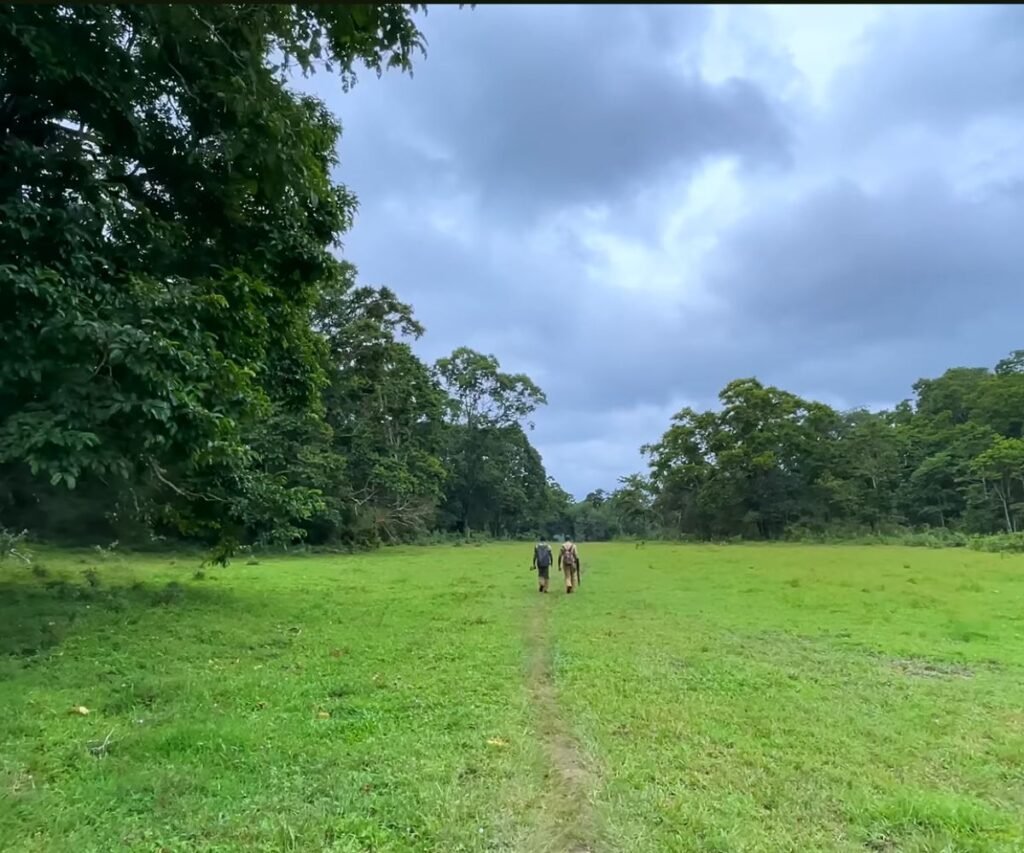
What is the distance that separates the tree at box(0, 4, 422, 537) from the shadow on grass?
2027 millimetres

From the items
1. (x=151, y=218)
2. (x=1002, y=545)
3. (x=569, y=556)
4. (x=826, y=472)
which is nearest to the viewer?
(x=151, y=218)

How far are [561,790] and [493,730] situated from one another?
4.31ft

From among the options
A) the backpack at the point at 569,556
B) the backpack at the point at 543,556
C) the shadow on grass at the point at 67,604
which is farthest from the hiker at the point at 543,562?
the shadow on grass at the point at 67,604

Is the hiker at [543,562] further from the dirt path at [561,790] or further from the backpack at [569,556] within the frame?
the dirt path at [561,790]

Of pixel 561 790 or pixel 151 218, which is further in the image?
pixel 151 218

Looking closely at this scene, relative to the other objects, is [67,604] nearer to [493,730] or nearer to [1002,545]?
[493,730]

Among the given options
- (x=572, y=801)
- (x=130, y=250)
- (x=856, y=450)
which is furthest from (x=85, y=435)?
(x=856, y=450)

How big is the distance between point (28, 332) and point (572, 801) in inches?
242

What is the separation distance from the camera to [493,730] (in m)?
5.72

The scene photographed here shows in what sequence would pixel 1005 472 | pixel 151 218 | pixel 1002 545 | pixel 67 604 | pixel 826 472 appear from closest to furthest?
1. pixel 151 218
2. pixel 67 604
3. pixel 1002 545
4. pixel 1005 472
5. pixel 826 472

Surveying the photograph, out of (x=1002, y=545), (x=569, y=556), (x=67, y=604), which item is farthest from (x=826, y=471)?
(x=67, y=604)

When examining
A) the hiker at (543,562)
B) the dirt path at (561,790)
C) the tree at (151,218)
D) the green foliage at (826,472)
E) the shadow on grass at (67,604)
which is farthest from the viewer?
the green foliage at (826,472)

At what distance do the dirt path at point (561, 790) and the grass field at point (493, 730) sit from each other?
0.02m

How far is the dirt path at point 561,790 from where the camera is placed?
3.79m
